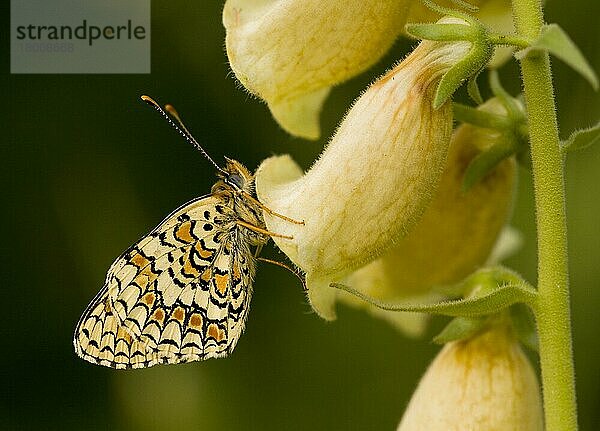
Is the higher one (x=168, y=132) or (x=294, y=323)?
(x=168, y=132)

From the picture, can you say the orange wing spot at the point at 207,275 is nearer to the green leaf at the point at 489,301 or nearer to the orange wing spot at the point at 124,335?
the orange wing spot at the point at 124,335

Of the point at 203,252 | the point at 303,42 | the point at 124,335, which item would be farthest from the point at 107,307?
the point at 303,42

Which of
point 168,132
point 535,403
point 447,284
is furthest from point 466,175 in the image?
point 168,132

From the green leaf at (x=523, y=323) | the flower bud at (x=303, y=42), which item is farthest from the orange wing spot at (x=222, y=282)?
the green leaf at (x=523, y=323)

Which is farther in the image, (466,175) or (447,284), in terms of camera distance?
(447,284)

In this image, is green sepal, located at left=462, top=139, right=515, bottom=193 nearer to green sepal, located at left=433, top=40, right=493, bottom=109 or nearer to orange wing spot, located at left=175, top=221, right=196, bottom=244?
green sepal, located at left=433, top=40, right=493, bottom=109

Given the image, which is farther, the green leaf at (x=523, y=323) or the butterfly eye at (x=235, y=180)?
Result: the butterfly eye at (x=235, y=180)

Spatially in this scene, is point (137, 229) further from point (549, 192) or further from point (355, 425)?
point (549, 192)

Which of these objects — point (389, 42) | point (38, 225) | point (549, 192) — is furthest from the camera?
point (38, 225)
